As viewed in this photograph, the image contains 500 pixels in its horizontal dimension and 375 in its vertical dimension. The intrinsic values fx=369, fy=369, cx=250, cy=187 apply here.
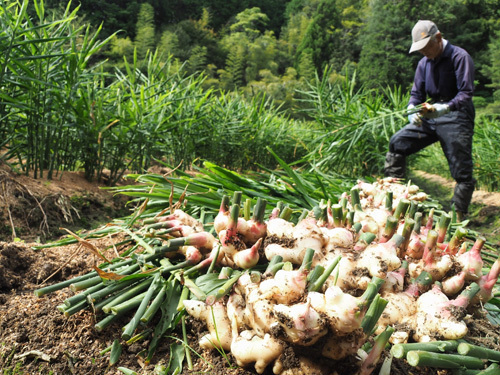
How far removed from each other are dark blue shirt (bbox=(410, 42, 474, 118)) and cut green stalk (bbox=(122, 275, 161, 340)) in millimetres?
2981

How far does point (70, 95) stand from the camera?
2.41m

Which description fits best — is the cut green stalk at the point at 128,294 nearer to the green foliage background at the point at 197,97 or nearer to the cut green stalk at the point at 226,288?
the cut green stalk at the point at 226,288

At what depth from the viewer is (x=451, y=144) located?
3.13 meters

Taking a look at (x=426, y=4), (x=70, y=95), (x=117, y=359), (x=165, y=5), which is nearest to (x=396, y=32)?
(x=426, y=4)

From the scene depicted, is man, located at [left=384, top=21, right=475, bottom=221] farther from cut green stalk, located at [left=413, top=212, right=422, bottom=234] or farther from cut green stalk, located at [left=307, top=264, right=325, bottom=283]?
cut green stalk, located at [left=307, top=264, right=325, bottom=283]

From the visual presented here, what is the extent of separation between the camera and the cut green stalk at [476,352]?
70cm

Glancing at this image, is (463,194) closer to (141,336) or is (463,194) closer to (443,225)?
(443,225)

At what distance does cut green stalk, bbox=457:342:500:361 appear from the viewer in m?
0.70

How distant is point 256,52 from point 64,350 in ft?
99.6

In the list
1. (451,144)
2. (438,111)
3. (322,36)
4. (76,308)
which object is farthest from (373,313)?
(322,36)

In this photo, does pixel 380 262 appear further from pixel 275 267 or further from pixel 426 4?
pixel 426 4

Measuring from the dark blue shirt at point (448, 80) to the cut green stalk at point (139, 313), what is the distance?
298cm

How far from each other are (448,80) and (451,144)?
0.59 meters

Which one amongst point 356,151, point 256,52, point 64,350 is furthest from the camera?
point 256,52
